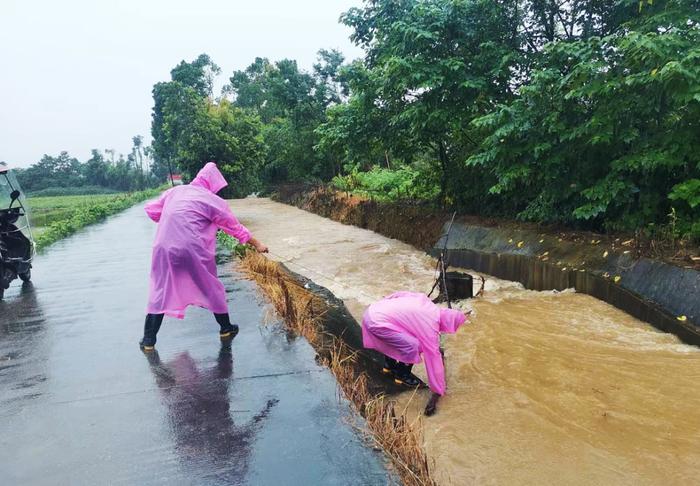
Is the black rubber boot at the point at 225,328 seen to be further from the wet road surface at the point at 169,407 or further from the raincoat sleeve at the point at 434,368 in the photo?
the raincoat sleeve at the point at 434,368

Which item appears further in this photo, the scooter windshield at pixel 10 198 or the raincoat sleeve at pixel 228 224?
the scooter windshield at pixel 10 198

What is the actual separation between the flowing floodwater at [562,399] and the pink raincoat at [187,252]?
2071 millimetres

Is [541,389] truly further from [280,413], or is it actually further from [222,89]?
[222,89]

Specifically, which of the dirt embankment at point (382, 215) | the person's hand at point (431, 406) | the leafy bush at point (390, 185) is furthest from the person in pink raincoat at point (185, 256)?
the leafy bush at point (390, 185)

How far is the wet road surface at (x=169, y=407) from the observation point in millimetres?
2707

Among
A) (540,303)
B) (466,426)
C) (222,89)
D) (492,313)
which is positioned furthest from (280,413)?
(222,89)

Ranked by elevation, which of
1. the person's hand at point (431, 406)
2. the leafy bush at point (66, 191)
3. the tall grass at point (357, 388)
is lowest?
the leafy bush at point (66, 191)

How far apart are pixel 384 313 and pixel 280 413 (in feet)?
4.44

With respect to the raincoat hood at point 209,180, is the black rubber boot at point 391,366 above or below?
below

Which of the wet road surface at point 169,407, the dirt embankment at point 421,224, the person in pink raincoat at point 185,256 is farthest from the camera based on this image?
the dirt embankment at point 421,224

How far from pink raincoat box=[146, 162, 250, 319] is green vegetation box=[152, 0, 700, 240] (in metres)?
5.03

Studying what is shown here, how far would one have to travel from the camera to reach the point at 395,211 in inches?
606

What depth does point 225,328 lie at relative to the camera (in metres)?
4.90

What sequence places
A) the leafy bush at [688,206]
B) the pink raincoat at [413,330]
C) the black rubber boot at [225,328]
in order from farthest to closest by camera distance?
1. the leafy bush at [688,206]
2. the black rubber boot at [225,328]
3. the pink raincoat at [413,330]
